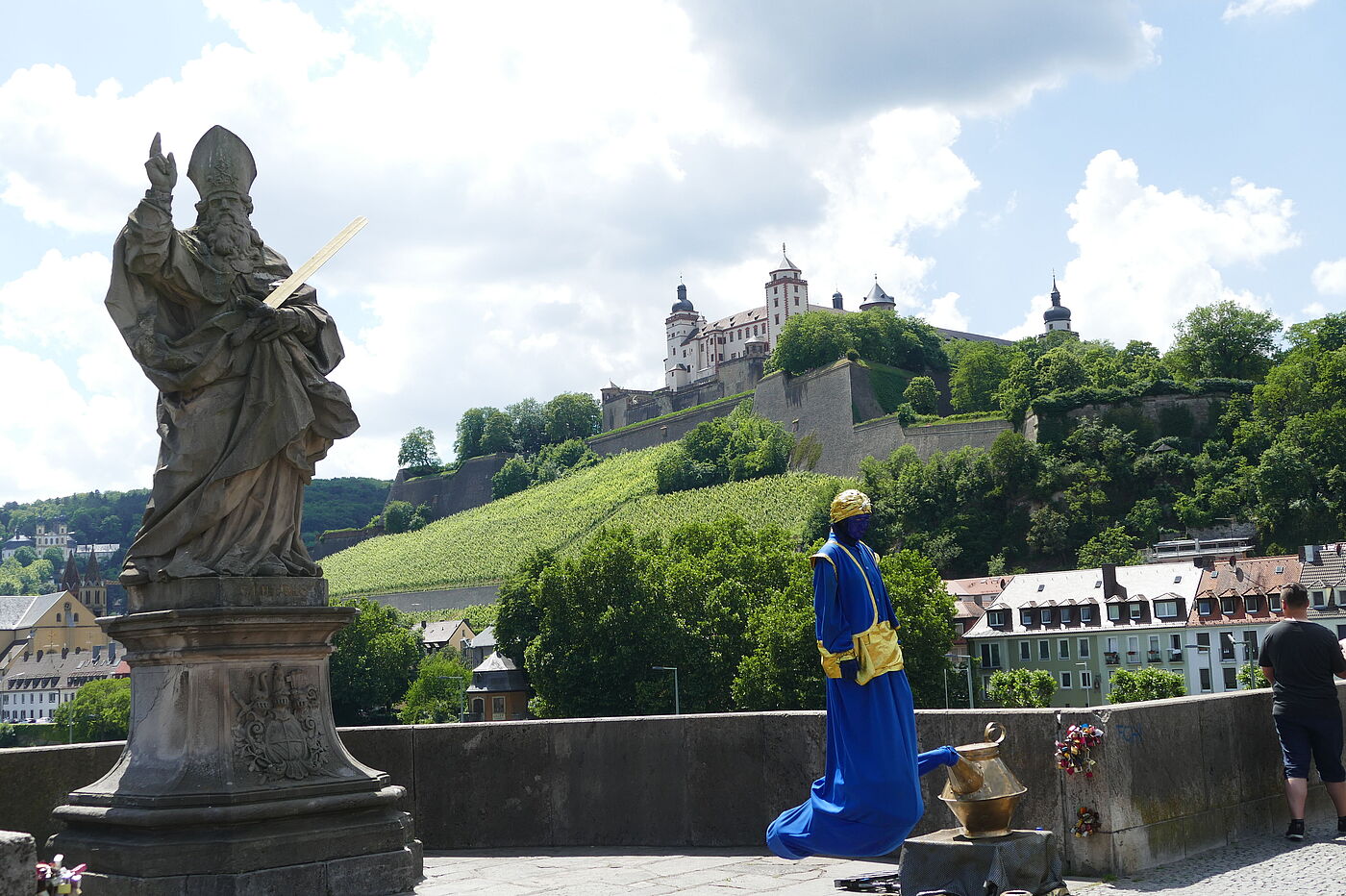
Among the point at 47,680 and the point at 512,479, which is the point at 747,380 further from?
the point at 47,680

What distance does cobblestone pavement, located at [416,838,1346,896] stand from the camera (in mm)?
6121

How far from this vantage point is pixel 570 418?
137 meters

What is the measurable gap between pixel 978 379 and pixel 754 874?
9360 cm

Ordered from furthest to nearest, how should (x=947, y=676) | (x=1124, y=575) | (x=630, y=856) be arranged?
(x=1124, y=575)
(x=947, y=676)
(x=630, y=856)

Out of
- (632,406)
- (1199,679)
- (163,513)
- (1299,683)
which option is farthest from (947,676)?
(632,406)

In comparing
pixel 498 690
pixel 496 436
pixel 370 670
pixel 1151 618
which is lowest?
pixel 498 690

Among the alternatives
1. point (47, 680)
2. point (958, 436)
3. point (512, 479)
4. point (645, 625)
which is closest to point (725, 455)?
point (958, 436)

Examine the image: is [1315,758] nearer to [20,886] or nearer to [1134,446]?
[20,886]

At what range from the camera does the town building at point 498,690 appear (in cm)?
5947

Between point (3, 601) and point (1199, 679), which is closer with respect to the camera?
point (1199, 679)

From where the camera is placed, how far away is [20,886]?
280 cm

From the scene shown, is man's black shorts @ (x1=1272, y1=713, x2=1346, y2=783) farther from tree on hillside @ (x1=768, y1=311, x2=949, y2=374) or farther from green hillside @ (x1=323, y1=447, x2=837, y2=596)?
tree on hillside @ (x1=768, y1=311, x2=949, y2=374)

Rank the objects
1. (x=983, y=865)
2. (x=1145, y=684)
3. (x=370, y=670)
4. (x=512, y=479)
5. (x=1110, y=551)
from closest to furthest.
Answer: (x=983, y=865) < (x=1145, y=684) < (x=370, y=670) < (x=1110, y=551) < (x=512, y=479)

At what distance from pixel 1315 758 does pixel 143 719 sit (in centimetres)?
628
